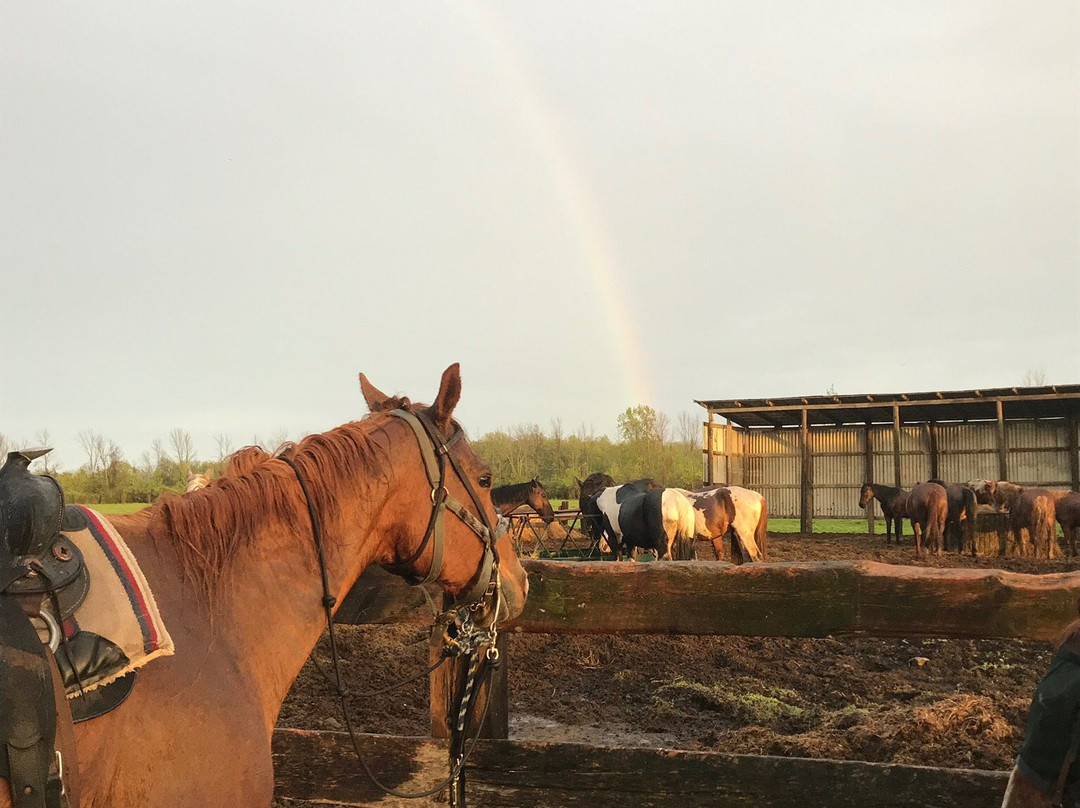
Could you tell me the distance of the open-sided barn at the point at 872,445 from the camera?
2509cm

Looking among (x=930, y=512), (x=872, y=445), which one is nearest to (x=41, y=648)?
(x=930, y=512)

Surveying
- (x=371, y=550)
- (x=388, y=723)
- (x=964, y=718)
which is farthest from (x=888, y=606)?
(x=388, y=723)

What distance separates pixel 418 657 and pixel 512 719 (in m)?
1.81

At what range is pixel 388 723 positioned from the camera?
5945 mm

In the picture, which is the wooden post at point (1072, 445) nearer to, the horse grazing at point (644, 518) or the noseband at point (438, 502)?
the horse grazing at point (644, 518)

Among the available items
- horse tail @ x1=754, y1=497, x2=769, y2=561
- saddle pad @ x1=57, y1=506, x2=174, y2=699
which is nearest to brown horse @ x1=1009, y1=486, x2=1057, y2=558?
horse tail @ x1=754, y1=497, x2=769, y2=561

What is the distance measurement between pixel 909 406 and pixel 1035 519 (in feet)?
22.7

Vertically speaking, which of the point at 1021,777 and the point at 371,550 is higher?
the point at 371,550

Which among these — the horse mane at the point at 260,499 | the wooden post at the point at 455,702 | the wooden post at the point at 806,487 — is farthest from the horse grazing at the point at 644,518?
the horse mane at the point at 260,499

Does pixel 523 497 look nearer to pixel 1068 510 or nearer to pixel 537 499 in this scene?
pixel 537 499

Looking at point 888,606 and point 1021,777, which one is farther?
point 888,606

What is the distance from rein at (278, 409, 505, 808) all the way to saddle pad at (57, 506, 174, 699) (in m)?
0.49

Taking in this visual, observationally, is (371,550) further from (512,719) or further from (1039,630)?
(512,719)

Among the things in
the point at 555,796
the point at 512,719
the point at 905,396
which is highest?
the point at 905,396
